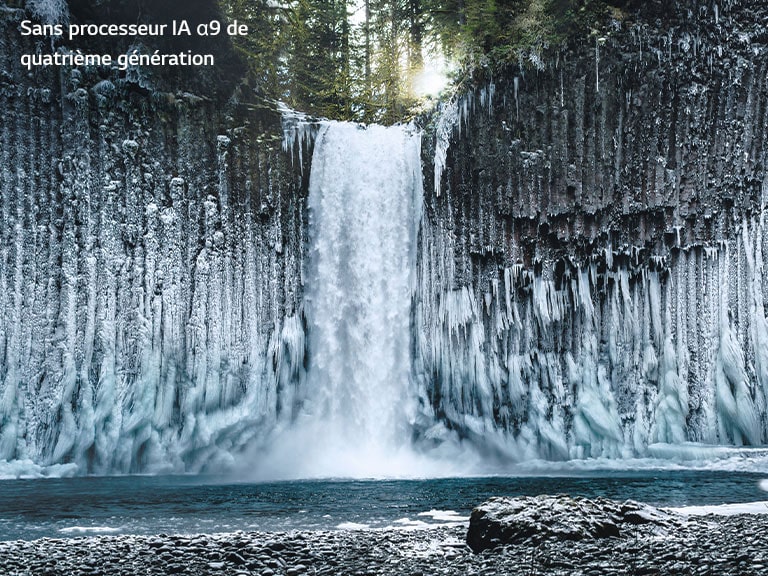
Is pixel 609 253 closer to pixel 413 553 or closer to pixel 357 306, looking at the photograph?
pixel 357 306

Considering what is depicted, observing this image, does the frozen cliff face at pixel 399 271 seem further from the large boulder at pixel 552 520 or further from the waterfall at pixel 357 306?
the large boulder at pixel 552 520

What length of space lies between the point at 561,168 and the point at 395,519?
40.3 ft

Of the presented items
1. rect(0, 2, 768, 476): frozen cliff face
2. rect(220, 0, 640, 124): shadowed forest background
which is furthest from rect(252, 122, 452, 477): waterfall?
rect(220, 0, 640, 124): shadowed forest background

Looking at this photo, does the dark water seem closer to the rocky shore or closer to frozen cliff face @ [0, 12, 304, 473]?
the rocky shore

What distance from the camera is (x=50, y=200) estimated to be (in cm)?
1745

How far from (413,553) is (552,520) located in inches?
57.8

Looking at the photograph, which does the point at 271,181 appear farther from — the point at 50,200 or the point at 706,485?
the point at 706,485

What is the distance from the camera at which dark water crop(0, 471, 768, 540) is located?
352 inches

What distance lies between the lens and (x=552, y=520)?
7070 millimetres

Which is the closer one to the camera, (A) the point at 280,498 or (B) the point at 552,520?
(B) the point at 552,520

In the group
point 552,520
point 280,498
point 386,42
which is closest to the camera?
point 552,520

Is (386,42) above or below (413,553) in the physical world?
above

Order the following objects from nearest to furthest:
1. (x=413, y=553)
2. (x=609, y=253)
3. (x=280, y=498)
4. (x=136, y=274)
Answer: (x=413, y=553) < (x=280, y=498) < (x=136, y=274) < (x=609, y=253)

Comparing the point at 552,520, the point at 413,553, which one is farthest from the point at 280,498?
the point at 552,520
